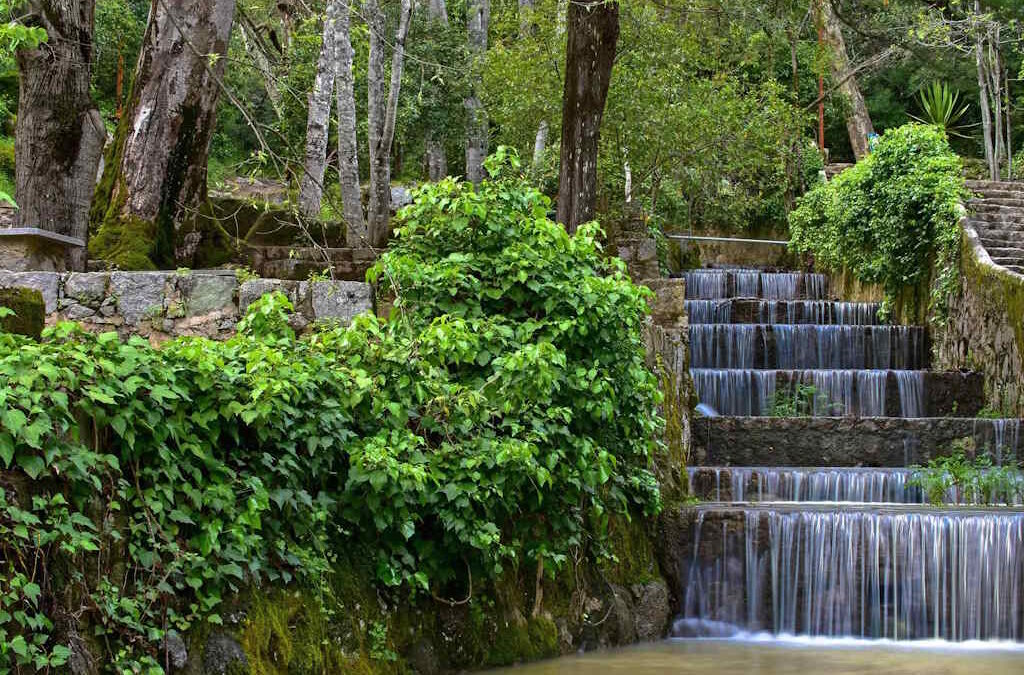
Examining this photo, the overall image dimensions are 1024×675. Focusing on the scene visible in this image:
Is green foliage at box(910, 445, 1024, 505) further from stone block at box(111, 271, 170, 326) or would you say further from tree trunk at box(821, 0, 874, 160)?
tree trunk at box(821, 0, 874, 160)

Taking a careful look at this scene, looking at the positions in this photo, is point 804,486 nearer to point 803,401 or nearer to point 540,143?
point 803,401

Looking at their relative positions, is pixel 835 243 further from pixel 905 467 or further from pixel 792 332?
pixel 905 467

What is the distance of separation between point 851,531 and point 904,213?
9.61m

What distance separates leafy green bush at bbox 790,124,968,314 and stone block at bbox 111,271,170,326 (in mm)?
11170

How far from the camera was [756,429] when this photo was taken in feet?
45.6

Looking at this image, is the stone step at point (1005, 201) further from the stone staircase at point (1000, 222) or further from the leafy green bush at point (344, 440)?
the leafy green bush at point (344, 440)

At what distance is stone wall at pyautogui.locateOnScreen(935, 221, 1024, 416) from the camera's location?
1463 cm

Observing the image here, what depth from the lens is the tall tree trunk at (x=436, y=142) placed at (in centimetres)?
2422

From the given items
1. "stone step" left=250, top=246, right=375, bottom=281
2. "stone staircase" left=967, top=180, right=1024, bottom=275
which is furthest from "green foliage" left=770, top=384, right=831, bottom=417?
"stone step" left=250, top=246, right=375, bottom=281

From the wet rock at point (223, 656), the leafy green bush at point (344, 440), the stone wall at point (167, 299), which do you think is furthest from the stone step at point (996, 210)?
the wet rock at point (223, 656)

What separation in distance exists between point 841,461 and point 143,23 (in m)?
22.8

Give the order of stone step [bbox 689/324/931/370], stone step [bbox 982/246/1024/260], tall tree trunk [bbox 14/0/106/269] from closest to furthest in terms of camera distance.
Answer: tall tree trunk [bbox 14/0/106/269], stone step [bbox 982/246/1024/260], stone step [bbox 689/324/931/370]

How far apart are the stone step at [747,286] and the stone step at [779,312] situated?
8.13 feet

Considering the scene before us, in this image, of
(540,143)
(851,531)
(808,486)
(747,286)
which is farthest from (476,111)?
(851,531)
